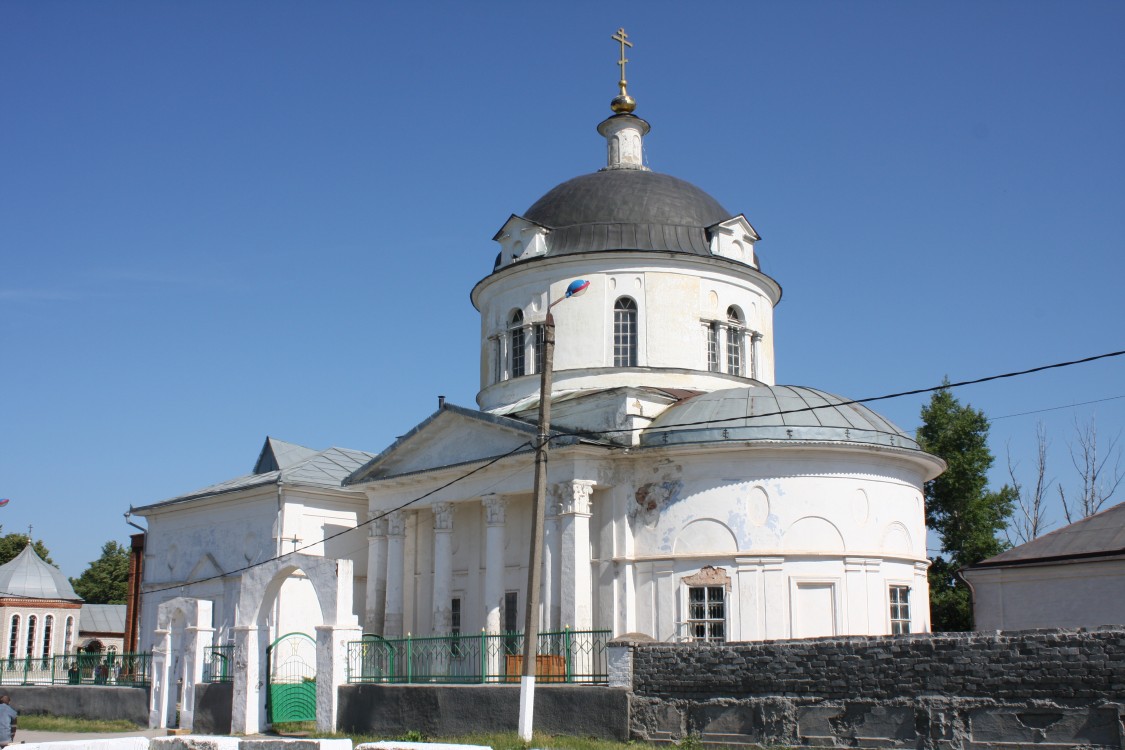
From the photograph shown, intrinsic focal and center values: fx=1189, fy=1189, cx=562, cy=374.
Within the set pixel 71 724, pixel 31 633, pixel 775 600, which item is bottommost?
pixel 71 724

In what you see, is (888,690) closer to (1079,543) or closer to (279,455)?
(1079,543)

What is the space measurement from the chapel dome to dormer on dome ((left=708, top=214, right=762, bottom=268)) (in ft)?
0.78

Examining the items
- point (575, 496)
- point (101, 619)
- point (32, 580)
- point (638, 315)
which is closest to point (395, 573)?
point (575, 496)

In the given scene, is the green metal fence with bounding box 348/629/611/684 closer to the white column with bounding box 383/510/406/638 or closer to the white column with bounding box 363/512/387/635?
the white column with bounding box 383/510/406/638

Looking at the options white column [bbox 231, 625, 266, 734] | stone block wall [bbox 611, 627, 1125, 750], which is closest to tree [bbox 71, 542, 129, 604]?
white column [bbox 231, 625, 266, 734]

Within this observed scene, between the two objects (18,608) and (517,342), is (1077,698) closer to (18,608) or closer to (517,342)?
(517,342)

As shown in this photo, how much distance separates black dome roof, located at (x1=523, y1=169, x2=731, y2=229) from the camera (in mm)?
26656

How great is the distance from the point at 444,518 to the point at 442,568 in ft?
3.34

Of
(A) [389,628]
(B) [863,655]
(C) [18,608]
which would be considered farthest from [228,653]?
(C) [18,608]

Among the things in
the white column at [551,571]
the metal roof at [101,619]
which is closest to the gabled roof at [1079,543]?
the white column at [551,571]

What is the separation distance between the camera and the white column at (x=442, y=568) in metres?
23.6

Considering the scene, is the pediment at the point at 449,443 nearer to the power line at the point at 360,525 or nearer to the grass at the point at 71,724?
the power line at the point at 360,525

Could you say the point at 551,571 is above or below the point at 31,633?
above

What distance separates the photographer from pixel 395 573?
81.6 feet
